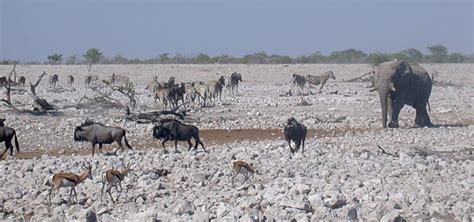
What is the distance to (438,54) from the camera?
7238 cm

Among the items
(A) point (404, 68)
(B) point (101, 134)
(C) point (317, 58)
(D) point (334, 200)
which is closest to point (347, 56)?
(C) point (317, 58)

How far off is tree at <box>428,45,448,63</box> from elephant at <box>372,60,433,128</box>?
44.7m

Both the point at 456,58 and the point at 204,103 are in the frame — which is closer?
the point at 204,103

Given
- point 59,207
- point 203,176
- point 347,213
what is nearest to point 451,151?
point 203,176

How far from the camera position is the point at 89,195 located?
541 inches

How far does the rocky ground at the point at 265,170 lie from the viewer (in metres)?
11.9

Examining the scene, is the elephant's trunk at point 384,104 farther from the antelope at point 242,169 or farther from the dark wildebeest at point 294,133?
the antelope at point 242,169

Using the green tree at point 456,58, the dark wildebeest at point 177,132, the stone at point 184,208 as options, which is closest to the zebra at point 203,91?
the dark wildebeest at point 177,132

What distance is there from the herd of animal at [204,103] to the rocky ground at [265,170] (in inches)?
11.6

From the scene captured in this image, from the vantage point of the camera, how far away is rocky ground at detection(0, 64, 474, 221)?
11.9m

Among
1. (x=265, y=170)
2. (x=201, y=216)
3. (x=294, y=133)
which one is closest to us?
(x=201, y=216)

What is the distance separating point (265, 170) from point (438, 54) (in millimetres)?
59860

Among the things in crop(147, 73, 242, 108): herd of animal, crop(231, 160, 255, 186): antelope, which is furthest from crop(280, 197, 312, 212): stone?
crop(147, 73, 242, 108): herd of animal

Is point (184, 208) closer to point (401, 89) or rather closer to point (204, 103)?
point (401, 89)
